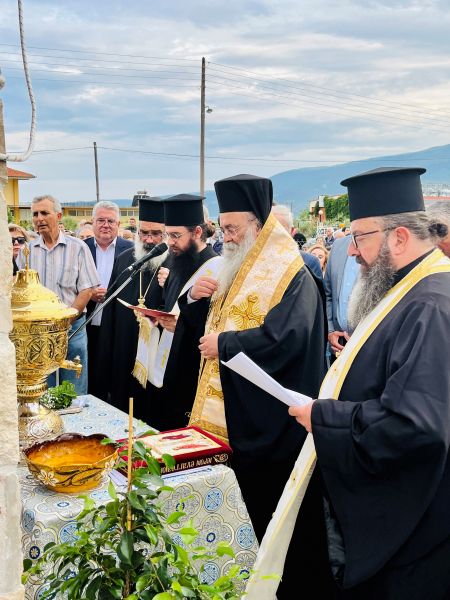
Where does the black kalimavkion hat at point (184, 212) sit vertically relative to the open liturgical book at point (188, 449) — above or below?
above

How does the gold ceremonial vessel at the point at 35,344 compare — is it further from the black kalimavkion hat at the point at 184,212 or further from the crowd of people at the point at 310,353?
the black kalimavkion hat at the point at 184,212

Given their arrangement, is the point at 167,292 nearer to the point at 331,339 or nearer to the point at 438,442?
the point at 331,339

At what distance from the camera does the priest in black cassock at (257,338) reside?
3.19 metres

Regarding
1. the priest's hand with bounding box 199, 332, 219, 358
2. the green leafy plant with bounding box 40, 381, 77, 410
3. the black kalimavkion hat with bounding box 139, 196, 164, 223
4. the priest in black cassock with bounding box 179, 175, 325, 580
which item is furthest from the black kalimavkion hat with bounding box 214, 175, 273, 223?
the black kalimavkion hat with bounding box 139, 196, 164, 223

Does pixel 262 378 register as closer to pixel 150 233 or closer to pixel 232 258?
pixel 232 258

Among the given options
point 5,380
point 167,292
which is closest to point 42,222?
point 167,292

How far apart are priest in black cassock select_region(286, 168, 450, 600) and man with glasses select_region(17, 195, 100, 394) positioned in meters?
3.38

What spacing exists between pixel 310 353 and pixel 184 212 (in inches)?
66.7

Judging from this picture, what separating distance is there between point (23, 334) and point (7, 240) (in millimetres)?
1460

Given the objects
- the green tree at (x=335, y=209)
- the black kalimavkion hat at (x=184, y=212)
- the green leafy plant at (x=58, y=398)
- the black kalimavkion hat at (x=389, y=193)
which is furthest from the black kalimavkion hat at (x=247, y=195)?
the green tree at (x=335, y=209)

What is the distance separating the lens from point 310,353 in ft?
10.8

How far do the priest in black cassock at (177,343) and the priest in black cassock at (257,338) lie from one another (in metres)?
0.70

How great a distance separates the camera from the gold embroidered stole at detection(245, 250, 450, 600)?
7.19 feet

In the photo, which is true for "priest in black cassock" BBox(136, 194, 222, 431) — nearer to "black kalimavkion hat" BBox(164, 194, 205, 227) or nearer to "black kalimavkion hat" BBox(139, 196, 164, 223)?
"black kalimavkion hat" BBox(164, 194, 205, 227)
